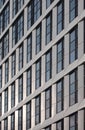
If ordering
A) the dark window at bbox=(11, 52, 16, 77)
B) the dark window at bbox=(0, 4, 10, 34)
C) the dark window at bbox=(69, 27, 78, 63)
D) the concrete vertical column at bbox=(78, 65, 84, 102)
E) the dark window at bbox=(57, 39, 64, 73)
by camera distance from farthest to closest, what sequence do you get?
the dark window at bbox=(0, 4, 10, 34) → the dark window at bbox=(11, 52, 16, 77) → the dark window at bbox=(57, 39, 64, 73) → the dark window at bbox=(69, 27, 78, 63) → the concrete vertical column at bbox=(78, 65, 84, 102)

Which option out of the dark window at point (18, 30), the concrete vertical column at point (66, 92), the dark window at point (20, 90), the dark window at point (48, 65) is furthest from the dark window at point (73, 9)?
the dark window at point (20, 90)

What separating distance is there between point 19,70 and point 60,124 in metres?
15.4

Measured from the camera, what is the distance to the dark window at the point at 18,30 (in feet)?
210

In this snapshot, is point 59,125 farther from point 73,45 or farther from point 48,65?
point 73,45

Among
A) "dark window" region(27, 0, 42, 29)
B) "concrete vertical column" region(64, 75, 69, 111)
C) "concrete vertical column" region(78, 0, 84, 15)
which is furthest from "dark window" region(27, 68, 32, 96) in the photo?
"concrete vertical column" region(78, 0, 84, 15)

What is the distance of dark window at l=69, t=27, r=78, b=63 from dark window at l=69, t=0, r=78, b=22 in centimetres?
111

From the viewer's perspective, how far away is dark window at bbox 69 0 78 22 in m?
47.7

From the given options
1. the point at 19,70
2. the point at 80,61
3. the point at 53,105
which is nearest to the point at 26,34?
the point at 19,70

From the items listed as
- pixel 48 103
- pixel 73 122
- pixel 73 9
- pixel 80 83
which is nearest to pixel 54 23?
pixel 73 9

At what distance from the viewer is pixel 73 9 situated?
48312 millimetres

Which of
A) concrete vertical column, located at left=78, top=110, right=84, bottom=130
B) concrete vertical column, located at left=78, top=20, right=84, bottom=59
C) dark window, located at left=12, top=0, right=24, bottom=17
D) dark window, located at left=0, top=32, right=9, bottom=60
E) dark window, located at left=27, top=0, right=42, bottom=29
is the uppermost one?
dark window, located at left=12, top=0, right=24, bottom=17

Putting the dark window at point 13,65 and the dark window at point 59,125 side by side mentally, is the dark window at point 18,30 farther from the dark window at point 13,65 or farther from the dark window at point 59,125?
the dark window at point 59,125

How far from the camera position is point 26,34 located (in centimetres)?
6175

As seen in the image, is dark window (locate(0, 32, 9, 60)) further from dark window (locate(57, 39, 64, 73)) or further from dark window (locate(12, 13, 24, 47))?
dark window (locate(57, 39, 64, 73))
